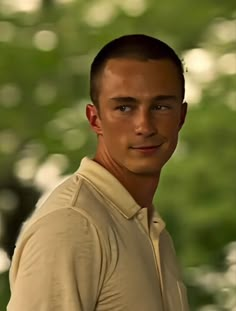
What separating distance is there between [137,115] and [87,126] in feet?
3.43

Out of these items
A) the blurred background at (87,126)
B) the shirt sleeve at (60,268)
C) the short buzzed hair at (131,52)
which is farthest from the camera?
the blurred background at (87,126)

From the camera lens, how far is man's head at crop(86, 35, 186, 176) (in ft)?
2.98

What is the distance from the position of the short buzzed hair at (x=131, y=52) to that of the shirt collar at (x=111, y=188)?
0.08 m

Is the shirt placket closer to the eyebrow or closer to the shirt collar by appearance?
the shirt collar

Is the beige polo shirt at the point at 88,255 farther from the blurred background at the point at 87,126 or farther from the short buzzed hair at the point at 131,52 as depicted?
the blurred background at the point at 87,126

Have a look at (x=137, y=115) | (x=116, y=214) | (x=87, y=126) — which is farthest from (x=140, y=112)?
(x=87, y=126)

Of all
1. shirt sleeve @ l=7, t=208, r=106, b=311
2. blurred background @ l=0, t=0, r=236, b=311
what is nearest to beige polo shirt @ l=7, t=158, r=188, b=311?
shirt sleeve @ l=7, t=208, r=106, b=311

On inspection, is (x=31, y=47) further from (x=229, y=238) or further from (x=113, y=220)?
(x=113, y=220)

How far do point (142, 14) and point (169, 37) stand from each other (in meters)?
0.08

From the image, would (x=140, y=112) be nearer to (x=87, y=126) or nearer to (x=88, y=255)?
(x=88, y=255)

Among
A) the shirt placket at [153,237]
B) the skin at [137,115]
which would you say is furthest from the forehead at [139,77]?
the shirt placket at [153,237]

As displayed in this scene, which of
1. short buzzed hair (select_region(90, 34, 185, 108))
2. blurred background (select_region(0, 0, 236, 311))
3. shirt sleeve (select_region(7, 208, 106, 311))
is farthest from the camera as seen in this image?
blurred background (select_region(0, 0, 236, 311))

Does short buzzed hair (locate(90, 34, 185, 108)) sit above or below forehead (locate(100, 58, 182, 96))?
above

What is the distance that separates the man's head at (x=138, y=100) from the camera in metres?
0.91
